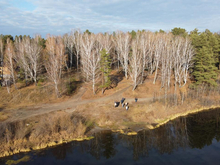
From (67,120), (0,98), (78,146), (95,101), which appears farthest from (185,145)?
(0,98)

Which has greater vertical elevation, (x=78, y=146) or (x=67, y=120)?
(x=67, y=120)

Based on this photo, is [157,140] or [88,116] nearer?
[157,140]

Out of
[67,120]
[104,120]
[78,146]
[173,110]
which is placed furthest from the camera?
[173,110]

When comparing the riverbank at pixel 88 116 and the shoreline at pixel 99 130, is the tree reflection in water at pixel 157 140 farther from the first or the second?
the riverbank at pixel 88 116

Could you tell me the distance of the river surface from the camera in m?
18.2

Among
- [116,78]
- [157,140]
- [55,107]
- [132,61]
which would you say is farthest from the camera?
[116,78]

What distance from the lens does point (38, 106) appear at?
32750 millimetres

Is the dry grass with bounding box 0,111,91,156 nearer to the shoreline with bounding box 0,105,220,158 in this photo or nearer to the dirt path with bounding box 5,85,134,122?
the shoreline with bounding box 0,105,220,158

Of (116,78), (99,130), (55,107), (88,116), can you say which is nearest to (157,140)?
(99,130)

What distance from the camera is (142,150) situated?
797 inches

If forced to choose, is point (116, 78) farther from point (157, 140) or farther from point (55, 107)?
point (157, 140)

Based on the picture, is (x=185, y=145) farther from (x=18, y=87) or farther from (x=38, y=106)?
(x=18, y=87)

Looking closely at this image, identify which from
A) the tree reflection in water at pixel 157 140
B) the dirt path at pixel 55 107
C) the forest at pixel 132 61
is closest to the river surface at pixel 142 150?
the tree reflection in water at pixel 157 140

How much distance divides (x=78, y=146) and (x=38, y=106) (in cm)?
1554
